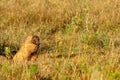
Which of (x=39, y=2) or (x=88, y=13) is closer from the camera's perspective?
(x=88, y=13)

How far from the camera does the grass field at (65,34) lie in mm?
4977

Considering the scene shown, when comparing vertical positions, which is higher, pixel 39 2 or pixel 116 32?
pixel 39 2

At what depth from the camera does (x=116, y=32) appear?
8289 millimetres

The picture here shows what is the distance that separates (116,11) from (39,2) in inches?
66.2

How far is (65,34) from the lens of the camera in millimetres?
8117

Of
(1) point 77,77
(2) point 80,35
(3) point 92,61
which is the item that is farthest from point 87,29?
(1) point 77,77

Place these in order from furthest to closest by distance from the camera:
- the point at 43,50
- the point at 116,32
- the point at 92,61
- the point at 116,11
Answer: the point at 116,11 → the point at 116,32 → the point at 43,50 → the point at 92,61

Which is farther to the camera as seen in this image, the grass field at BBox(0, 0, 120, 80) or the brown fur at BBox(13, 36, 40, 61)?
the brown fur at BBox(13, 36, 40, 61)

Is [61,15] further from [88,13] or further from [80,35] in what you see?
[80,35]

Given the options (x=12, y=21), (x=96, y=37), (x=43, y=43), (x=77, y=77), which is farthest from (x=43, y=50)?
(x=77, y=77)

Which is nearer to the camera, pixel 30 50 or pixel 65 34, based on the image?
pixel 30 50

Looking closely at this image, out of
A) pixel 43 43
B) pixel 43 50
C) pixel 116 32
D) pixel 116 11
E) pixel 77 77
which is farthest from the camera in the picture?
pixel 116 11

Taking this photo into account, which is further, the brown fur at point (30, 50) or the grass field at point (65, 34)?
the brown fur at point (30, 50)

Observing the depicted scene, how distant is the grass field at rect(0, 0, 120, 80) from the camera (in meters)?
4.98
